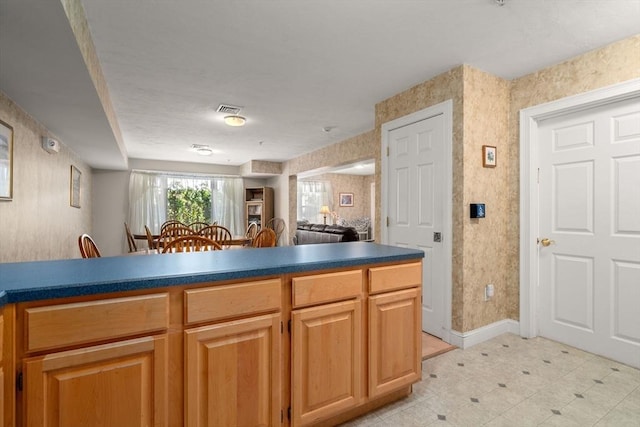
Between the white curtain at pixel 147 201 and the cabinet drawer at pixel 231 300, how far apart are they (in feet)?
22.5

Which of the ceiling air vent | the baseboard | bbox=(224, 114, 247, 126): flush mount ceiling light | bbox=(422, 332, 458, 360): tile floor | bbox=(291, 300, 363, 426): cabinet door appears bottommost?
bbox=(422, 332, 458, 360): tile floor

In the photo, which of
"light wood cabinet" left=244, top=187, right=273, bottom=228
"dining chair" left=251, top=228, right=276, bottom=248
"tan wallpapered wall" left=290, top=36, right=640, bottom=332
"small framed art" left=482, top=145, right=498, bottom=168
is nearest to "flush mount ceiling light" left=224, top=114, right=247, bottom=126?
"dining chair" left=251, top=228, right=276, bottom=248

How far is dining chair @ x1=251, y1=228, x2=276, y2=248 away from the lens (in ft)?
10.3

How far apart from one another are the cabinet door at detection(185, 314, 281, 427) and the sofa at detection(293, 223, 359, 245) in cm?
413

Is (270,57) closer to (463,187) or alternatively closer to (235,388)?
(463,187)

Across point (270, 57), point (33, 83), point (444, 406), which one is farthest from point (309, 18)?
point (444, 406)

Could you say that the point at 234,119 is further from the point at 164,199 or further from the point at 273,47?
the point at 164,199

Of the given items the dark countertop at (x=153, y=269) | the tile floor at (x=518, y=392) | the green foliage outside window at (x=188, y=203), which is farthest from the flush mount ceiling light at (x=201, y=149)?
the tile floor at (x=518, y=392)

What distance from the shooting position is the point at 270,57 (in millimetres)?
2506

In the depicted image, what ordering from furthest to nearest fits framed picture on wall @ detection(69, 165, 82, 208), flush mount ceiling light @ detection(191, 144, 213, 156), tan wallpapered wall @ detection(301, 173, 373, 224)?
tan wallpapered wall @ detection(301, 173, 373, 224) < flush mount ceiling light @ detection(191, 144, 213, 156) < framed picture on wall @ detection(69, 165, 82, 208)

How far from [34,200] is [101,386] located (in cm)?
300

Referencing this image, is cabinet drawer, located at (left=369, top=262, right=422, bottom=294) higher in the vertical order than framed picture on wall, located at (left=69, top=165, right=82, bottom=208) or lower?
lower

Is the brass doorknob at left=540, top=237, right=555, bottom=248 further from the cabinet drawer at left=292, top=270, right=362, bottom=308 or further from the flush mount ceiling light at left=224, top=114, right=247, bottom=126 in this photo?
the flush mount ceiling light at left=224, top=114, right=247, bottom=126

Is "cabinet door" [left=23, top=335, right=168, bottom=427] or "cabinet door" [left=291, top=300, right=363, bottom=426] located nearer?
"cabinet door" [left=23, top=335, right=168, bottom=427]
